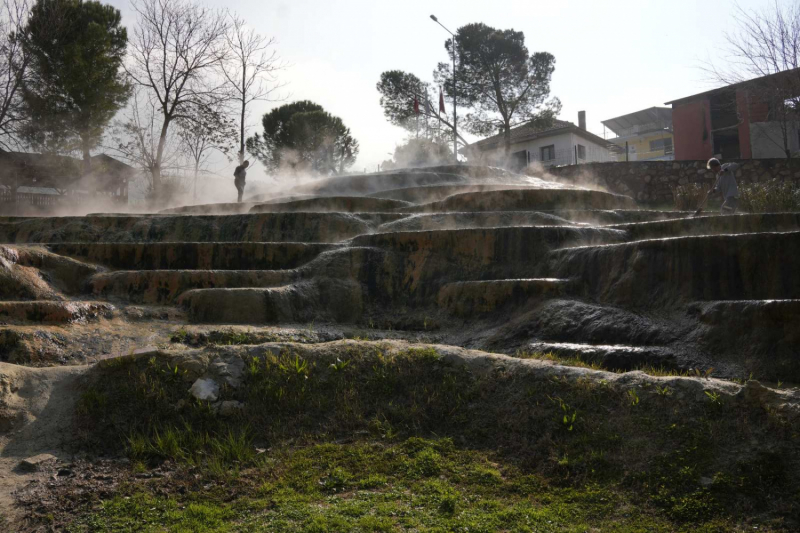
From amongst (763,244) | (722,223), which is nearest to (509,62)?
(722,223)

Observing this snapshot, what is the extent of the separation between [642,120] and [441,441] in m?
49.0

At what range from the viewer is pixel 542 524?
10.6 feet

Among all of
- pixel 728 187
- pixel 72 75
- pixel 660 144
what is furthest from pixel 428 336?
pixel 660 144

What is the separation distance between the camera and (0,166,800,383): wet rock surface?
5590 millimetres

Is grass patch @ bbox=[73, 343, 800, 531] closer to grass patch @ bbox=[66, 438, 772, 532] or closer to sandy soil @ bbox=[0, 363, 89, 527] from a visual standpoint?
grass patch @ bbox=[66, 438, 772, 532]

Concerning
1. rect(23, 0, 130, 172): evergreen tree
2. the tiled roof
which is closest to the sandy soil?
rect(23, 0, 130, 172): evergreen tree

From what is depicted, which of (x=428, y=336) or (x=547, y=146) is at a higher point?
(x=547, y=146)

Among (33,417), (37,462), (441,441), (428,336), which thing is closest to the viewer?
(37,462)

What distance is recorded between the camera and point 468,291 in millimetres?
7344

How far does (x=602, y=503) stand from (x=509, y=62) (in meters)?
32.5

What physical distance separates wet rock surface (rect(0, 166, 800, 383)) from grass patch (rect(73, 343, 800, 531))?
1.88 ft

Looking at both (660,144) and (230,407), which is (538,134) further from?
(230,407)

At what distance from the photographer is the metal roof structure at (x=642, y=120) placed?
1840 inches

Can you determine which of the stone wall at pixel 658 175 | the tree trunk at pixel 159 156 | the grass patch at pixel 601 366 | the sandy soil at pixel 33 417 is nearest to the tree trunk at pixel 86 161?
the tree trunk at pixel 159 156
